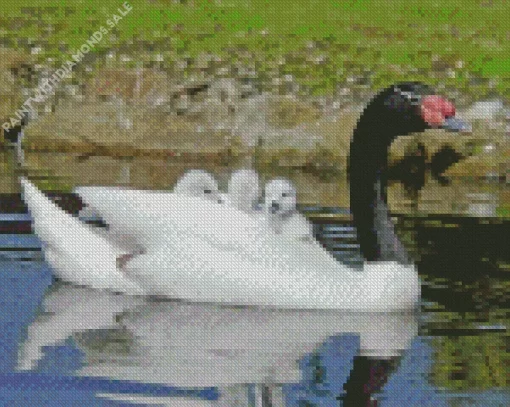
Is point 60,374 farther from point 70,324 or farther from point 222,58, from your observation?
point 222,58

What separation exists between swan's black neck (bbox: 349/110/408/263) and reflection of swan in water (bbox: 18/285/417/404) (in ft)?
2.68

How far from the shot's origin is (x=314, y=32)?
2986 cm

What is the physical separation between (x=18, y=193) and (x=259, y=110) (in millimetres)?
6923

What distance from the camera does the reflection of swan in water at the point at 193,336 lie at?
1220cm

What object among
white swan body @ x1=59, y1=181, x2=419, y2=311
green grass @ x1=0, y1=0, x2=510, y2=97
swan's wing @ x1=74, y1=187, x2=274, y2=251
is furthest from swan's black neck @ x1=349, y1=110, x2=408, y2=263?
green grass @ x1=0, y1=0, x2=510, y2=97

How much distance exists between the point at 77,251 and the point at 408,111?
268 centimetres

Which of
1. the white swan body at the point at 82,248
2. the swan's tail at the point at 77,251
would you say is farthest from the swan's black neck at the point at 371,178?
the swan's tail at the point at 77,251

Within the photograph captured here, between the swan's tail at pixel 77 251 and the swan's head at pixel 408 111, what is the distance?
210 centimetres

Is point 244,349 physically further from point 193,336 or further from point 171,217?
point 171,217

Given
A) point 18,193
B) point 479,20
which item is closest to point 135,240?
point 18,193

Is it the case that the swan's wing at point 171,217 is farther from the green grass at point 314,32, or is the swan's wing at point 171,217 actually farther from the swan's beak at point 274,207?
the green grass at point 314,32

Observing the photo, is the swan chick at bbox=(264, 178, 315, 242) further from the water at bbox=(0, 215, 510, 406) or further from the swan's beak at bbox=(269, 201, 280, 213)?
the water at bbox=(0, 215, 510, 406)

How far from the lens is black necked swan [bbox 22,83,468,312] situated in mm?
14289

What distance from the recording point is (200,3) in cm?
3181
